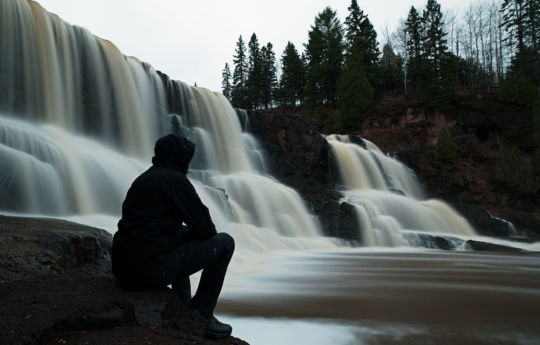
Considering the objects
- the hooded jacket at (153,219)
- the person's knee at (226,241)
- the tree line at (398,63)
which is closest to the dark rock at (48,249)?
the hooded jacket at (153,219)

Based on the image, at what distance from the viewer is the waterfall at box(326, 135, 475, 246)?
1488cm

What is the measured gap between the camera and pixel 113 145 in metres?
14.7

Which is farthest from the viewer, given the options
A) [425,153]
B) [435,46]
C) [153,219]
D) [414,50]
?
[414,50]

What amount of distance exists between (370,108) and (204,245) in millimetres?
33423

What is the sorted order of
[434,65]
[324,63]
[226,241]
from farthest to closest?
[324,63] < [434,65] < [226,241]

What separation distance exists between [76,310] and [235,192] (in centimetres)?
1298

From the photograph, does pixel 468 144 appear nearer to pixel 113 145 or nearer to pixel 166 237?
pixel 113 145

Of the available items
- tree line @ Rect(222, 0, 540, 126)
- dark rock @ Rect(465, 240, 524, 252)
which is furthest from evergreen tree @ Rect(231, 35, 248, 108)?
dark rock @ Rect(465, 240, 524, 252)

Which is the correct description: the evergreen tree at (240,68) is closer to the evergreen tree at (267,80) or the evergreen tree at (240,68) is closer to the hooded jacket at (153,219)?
the evergreen tree at (267,80)

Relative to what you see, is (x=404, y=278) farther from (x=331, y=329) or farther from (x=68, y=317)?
(x=68, y=317)

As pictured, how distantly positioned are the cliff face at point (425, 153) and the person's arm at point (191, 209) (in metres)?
12.6

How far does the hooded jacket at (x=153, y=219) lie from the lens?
8.39ft

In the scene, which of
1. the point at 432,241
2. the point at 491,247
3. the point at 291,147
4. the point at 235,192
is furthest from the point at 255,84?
the point at 491,247

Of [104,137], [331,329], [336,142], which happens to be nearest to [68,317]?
[331,329]
